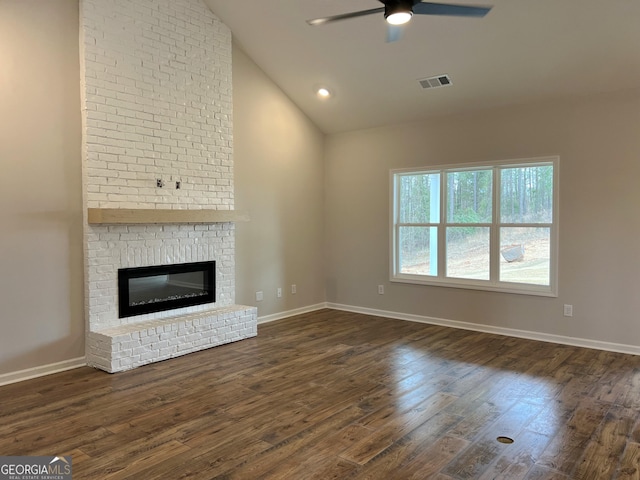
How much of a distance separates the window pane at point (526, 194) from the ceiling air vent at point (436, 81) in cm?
121

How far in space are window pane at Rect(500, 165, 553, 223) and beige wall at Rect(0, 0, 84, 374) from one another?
452 cm

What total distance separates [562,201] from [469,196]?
3.53 ft

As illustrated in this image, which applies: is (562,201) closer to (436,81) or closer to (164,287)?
(436,81)

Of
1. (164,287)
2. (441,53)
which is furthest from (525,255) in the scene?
(164,287)

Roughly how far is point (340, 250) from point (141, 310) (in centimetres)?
312

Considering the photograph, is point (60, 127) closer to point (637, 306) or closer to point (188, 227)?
point (188, 227)

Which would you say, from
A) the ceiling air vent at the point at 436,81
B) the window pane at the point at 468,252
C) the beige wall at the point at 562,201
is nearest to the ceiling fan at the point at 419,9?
the ceiling air vent at the point at 436,81

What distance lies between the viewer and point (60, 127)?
425 cm

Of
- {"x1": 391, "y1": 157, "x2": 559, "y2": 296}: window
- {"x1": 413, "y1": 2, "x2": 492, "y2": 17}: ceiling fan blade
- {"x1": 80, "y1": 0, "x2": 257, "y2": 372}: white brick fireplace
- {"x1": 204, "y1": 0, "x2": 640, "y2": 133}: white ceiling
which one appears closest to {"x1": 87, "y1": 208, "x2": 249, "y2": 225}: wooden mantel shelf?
{"x1": 80, "y1": 0, "x2": 257, "y2": 372}: white brick fireplace

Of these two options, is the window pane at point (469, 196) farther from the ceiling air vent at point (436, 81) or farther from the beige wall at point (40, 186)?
the beige wall at point (40, 186)

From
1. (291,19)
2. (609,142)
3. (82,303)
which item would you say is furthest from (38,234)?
(609,142)

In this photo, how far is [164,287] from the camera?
5.00 meters

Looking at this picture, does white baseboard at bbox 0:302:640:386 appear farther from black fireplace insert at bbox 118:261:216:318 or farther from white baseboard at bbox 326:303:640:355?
black fireplace insert at bbox 118:261:216:318

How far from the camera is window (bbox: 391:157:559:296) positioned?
207 inches
